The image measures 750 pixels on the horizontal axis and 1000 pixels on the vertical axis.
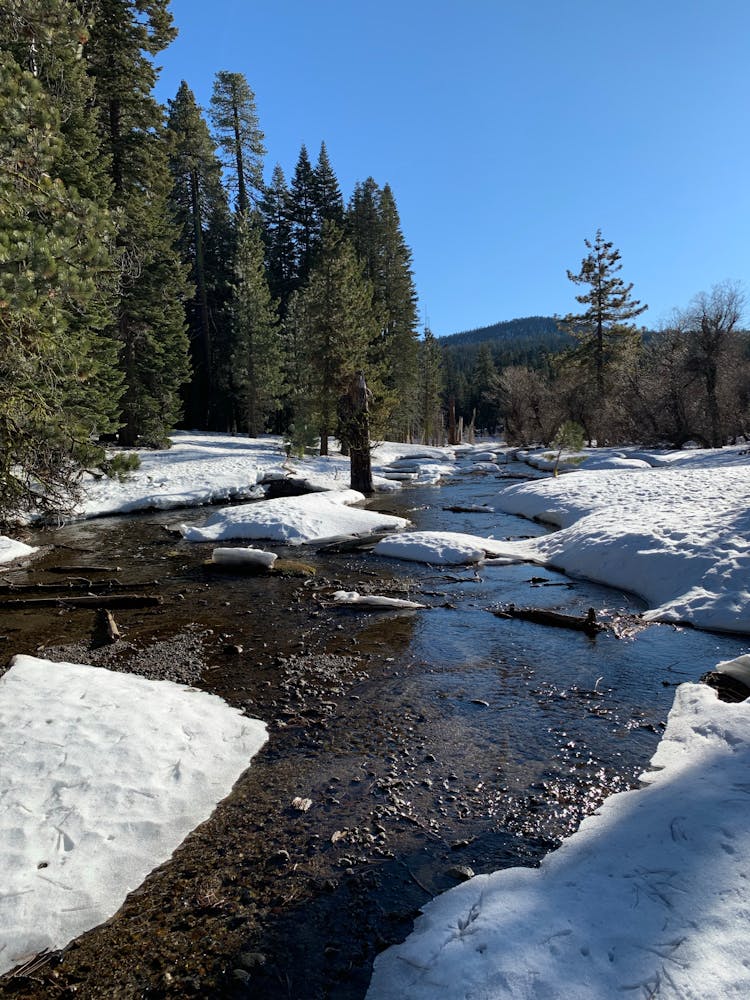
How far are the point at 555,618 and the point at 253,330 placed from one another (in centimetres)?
3201

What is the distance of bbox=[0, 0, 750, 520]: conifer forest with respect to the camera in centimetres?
709

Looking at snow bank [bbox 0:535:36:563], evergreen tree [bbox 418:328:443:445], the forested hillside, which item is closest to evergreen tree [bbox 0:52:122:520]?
the forested hillside

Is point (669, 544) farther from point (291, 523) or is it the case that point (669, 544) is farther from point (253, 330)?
point (253, 330)

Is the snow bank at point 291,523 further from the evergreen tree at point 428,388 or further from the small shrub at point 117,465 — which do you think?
the evergreen tree at point 428,388

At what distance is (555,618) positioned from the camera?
25.3ft

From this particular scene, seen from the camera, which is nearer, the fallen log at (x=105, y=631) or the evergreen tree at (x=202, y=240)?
the fallen log at (x=105, y=631)

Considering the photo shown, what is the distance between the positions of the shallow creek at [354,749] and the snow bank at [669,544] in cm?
50

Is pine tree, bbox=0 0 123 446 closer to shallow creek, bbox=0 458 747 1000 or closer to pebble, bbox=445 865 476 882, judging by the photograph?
shallow creek, bbox=0 458 747 1000

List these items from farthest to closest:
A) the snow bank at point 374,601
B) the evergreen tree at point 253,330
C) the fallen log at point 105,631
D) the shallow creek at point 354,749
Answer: the evergreen tree at point 253,330 → the snow bank at point 374,601 → the fallen log at point 105,631 → the shallow creek at point 354,749

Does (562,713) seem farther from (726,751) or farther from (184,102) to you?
(184,102)

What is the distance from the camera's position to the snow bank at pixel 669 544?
756cm

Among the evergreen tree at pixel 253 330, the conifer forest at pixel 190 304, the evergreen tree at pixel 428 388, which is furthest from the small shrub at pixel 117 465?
the evergreen tree at pixel 428 388

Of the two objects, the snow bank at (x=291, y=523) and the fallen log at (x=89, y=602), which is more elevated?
the snow bank at (x=291, y=523)

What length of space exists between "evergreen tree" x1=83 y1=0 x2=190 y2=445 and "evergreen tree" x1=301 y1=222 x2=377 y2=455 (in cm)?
691
